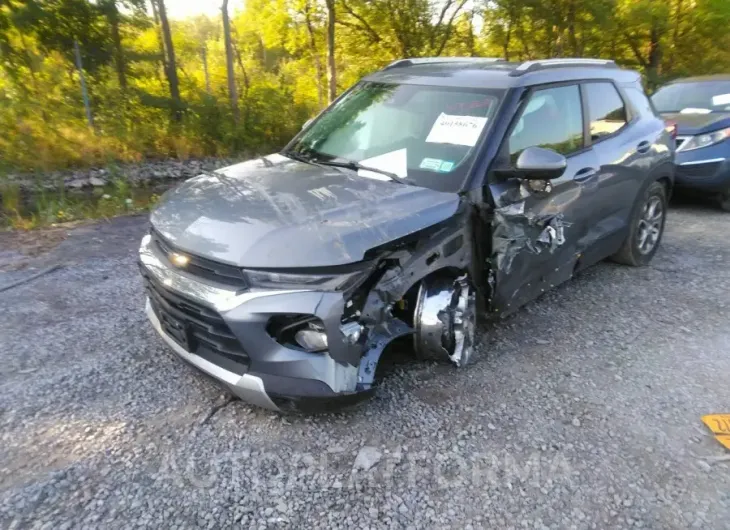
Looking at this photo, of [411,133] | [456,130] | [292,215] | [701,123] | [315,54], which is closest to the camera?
[292,215]

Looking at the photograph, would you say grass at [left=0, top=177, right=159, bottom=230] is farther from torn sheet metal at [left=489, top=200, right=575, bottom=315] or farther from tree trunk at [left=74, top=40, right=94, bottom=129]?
torn sheet metal at [left=489, top=200, right=575, bottom=315]

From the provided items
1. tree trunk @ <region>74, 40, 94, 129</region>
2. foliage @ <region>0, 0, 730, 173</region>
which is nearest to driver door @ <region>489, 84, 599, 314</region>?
foliage @ <region>0, 0, 730, 173</region>

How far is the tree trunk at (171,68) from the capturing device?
11.5 m

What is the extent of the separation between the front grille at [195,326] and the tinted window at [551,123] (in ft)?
6.99

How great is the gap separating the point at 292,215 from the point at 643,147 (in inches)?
139

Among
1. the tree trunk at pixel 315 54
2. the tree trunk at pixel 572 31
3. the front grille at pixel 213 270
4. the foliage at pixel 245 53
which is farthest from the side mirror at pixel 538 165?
the tree trunk at pixel 572 31

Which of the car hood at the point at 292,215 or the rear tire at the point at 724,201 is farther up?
the car hood at the point at 292,215

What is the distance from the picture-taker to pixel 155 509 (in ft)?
7.72

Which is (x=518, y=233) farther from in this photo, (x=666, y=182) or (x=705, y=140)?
(x=705, y=140)

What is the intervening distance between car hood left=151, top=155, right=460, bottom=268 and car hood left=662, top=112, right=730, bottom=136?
5.49 meters

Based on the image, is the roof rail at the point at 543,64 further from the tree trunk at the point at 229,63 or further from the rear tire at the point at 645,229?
the tree trunk at the point at 229,63

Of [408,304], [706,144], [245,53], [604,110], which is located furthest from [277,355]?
[245,53]

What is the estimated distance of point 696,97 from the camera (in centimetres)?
770

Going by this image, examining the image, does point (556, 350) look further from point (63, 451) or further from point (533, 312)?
point (63, 451)
